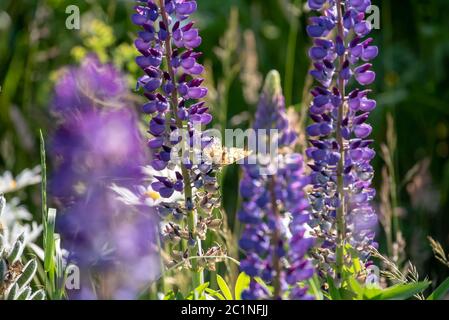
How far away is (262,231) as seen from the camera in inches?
59.4

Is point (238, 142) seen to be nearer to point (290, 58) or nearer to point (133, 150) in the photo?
point (133, 150)

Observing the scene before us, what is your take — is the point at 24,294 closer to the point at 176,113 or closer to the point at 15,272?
the point at 15,272

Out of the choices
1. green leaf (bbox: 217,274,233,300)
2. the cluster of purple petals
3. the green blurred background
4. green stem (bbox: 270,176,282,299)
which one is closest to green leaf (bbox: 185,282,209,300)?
green leaf (bbox: 217,274,233,300)

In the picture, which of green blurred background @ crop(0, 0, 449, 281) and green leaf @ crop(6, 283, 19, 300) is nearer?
green leaf @ crop(6, 283, 19, 300)

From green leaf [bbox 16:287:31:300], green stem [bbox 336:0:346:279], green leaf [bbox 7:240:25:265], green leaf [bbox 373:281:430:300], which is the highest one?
green stem [bbox 336:0:346:279]

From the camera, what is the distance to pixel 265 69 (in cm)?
448

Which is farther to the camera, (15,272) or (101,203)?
(101,203)

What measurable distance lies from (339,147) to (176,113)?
1.24 feet

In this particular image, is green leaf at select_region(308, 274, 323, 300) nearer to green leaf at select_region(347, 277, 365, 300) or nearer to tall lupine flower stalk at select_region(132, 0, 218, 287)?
green leaf at select_region(347, 277, 365, 300)

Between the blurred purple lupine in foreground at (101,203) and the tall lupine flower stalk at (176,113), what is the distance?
1.28 feet

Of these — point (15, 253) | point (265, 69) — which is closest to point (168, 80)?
point (15, 253)

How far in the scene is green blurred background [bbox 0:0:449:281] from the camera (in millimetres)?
3586

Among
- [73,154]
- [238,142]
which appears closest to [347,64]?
[238,142]

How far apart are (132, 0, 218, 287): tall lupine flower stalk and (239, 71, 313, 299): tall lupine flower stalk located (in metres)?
0.43
